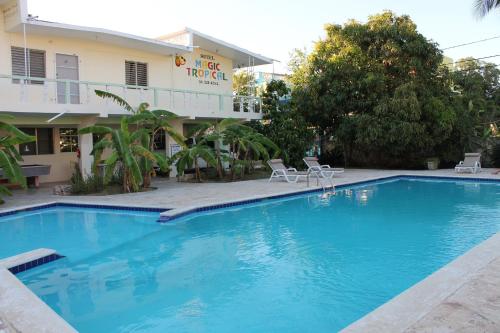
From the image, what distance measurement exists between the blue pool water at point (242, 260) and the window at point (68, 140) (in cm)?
761

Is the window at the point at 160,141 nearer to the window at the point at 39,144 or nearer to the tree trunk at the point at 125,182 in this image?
the window at the point at 39,144

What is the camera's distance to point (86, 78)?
60.2 ft

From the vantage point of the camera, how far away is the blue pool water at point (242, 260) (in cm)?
586

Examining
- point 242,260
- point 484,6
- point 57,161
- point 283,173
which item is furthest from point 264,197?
point 484,6

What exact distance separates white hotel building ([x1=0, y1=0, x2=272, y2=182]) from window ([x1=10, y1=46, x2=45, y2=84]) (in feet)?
0.11

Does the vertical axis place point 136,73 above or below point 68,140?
above

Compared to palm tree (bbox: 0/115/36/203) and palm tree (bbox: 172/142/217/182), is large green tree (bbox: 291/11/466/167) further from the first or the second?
palm tree (bbox: 0/115/36/203)

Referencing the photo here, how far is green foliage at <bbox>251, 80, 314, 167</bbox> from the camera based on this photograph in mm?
22422

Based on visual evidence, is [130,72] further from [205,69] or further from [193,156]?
[193,156]

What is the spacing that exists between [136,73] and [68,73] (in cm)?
333

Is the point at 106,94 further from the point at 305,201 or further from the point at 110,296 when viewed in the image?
the point at 110,296

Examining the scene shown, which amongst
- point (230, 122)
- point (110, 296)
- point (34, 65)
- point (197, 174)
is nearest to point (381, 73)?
point (230, 122)

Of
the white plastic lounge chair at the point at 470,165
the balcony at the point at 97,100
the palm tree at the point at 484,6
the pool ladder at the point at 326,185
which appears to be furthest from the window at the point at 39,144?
the palm tree at the point at 484,6

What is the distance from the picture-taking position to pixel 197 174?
19156mm
